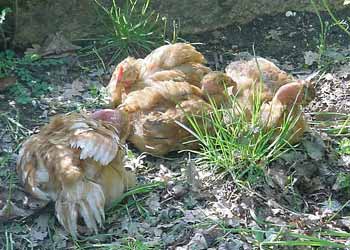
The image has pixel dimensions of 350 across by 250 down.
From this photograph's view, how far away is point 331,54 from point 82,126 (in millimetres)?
1982

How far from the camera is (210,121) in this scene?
4242mm

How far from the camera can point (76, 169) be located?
3.73 metres

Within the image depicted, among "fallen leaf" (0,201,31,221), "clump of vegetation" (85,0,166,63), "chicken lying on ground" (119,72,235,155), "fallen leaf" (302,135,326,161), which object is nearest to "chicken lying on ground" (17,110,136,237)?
"fallen leaf" (0,201,31,221)

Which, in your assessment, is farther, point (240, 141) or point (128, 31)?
point (128, 31)

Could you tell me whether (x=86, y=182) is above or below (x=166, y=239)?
above

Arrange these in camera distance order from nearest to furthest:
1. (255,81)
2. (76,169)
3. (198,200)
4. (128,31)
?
1. (76,169)
2. (198,200)
3. (255,81)
4. (128,31)

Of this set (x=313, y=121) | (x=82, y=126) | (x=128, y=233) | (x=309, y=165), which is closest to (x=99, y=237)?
(x=128, y=233)

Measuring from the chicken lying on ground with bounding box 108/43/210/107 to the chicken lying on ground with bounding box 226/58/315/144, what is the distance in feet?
0.80

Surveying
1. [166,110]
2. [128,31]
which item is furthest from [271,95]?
[128,31]

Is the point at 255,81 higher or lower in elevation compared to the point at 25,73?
higher

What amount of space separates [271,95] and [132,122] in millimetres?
784

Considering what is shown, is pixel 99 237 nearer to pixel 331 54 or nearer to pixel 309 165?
pixel 309 165

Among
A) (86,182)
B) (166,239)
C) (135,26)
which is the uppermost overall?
(135,26)

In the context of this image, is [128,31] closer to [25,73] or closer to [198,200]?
[25,73]
